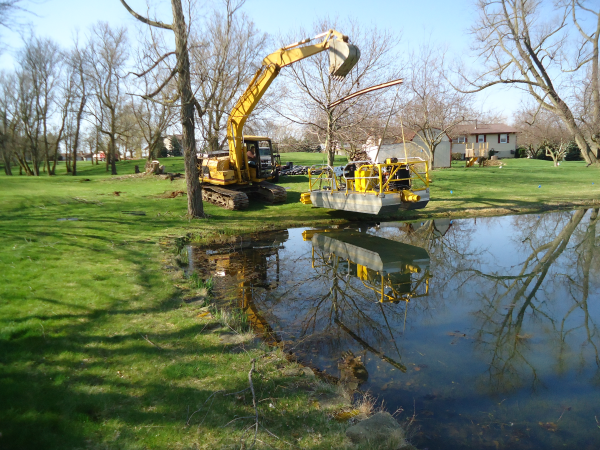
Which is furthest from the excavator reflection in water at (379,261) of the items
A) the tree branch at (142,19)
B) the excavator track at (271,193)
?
the tree branch at (142,19)

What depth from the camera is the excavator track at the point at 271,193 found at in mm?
16891

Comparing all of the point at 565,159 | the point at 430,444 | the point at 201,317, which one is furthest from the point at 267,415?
the point at 565,159

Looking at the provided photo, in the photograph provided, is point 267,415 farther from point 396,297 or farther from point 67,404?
point 396,297

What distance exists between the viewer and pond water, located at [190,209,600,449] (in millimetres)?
3984

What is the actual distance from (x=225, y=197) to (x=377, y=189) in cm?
666

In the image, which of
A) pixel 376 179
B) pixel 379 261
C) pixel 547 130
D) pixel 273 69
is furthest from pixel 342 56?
pixel 547 130

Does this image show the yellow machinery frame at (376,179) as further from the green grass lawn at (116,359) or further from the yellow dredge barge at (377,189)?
the green grass lawn at (116,359)

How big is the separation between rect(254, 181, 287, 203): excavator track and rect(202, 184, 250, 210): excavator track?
3.52 feet

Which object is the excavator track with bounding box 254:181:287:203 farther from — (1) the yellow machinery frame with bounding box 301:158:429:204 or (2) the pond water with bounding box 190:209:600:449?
(2) the pond water with bounding box 190:209:600:449

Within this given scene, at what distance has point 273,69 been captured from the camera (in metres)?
14.3

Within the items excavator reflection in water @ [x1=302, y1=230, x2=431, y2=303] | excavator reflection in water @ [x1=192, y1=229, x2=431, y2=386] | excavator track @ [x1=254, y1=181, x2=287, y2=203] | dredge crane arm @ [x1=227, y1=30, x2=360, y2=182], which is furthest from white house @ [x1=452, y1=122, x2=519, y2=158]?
excavator reflection in water @ [x1=192, y1=229, x2=431, y2=386]

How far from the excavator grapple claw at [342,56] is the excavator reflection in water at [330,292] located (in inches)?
187

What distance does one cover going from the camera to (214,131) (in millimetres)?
30875

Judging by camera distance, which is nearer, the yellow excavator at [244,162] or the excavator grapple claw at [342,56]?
the excavator grapple claw at [342,56]
